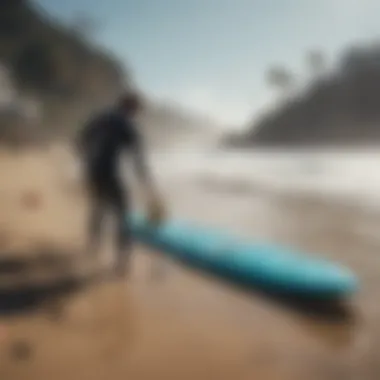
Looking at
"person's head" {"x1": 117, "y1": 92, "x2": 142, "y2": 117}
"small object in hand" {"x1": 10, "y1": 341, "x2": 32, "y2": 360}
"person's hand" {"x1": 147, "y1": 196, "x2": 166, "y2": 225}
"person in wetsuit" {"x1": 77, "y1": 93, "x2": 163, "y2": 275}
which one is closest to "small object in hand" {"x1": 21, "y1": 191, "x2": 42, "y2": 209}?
"person in wetsuit" {"x1": 77, "y1": 93, "x2": 163, "y2": 275}

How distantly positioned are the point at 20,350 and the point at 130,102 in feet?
2.55

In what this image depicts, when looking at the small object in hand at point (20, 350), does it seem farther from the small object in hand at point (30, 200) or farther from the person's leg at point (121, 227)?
the small object in hand at point (30, 200)

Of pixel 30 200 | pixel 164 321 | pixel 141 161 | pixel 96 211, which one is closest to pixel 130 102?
pixel 141 161

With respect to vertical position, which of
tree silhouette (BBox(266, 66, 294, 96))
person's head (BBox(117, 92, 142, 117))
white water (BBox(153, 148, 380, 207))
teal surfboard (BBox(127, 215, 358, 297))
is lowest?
teal surfboard (BBox(127, 215, 358, 297))

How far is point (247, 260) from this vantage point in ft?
6.45

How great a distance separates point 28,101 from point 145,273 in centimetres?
77

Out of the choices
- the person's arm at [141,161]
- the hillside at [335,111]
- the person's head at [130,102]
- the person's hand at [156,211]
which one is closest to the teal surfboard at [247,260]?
the person's hand at [156,211]

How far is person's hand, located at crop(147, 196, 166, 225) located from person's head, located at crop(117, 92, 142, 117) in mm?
404

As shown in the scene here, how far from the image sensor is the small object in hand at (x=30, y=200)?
2.17 metres

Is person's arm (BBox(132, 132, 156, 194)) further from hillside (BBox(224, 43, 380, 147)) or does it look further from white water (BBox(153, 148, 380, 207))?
white water (BBox(153, 148, 380, 207))

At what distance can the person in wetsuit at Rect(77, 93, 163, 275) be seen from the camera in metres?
1.70

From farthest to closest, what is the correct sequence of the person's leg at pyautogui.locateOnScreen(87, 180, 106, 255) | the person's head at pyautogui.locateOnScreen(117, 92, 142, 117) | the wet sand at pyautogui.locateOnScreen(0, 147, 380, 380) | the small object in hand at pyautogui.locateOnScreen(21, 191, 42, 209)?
the small object in hand at pyautogui.locateOnScreen(21, 191, 42, 209) < the person's leg at pyautogui.locateOnScreen(87, 180, 106, 255) < the person's head at pyautogui.locateOnScreen(117, 92, 142, 117) < the wet sand at pyautogui.locateOnScreen(0, 147, 380, 380)

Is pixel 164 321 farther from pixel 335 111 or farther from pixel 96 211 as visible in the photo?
pixel 335 111

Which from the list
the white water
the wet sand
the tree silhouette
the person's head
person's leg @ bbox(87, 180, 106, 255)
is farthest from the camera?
the white water
